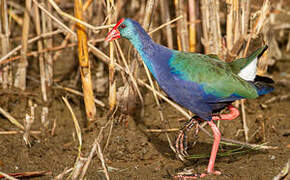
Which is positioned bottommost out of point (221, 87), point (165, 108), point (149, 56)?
point (165, 108)

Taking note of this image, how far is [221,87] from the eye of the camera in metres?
2.99

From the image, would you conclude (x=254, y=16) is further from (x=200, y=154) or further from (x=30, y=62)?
(x=30, y=62)

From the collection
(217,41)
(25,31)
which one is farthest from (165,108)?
(25,31)

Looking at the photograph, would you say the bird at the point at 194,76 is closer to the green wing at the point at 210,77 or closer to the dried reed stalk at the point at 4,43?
the green wing at the point at 210,77

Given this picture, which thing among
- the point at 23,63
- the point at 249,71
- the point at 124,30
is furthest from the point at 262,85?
the point at 23,63

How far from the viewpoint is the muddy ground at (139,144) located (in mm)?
3207

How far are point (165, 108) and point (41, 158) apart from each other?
55.1 inches

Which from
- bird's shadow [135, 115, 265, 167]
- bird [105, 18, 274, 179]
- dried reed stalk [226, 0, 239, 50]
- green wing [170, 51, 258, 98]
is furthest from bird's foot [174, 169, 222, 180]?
dried reed stalk [226, 0, 239, 50]

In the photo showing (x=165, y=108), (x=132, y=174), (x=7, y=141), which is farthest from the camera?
(x=165, y=108)

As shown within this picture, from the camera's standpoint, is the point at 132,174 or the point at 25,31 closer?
the point at 132,174

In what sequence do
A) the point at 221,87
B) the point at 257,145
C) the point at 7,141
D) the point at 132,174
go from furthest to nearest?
the point at 7,141 → the point at 257,145 → the point at 132,174 → the point at 221,87

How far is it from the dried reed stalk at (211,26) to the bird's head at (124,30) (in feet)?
3.29

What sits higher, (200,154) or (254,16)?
(254,16)

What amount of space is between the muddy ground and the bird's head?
3.30 feet
